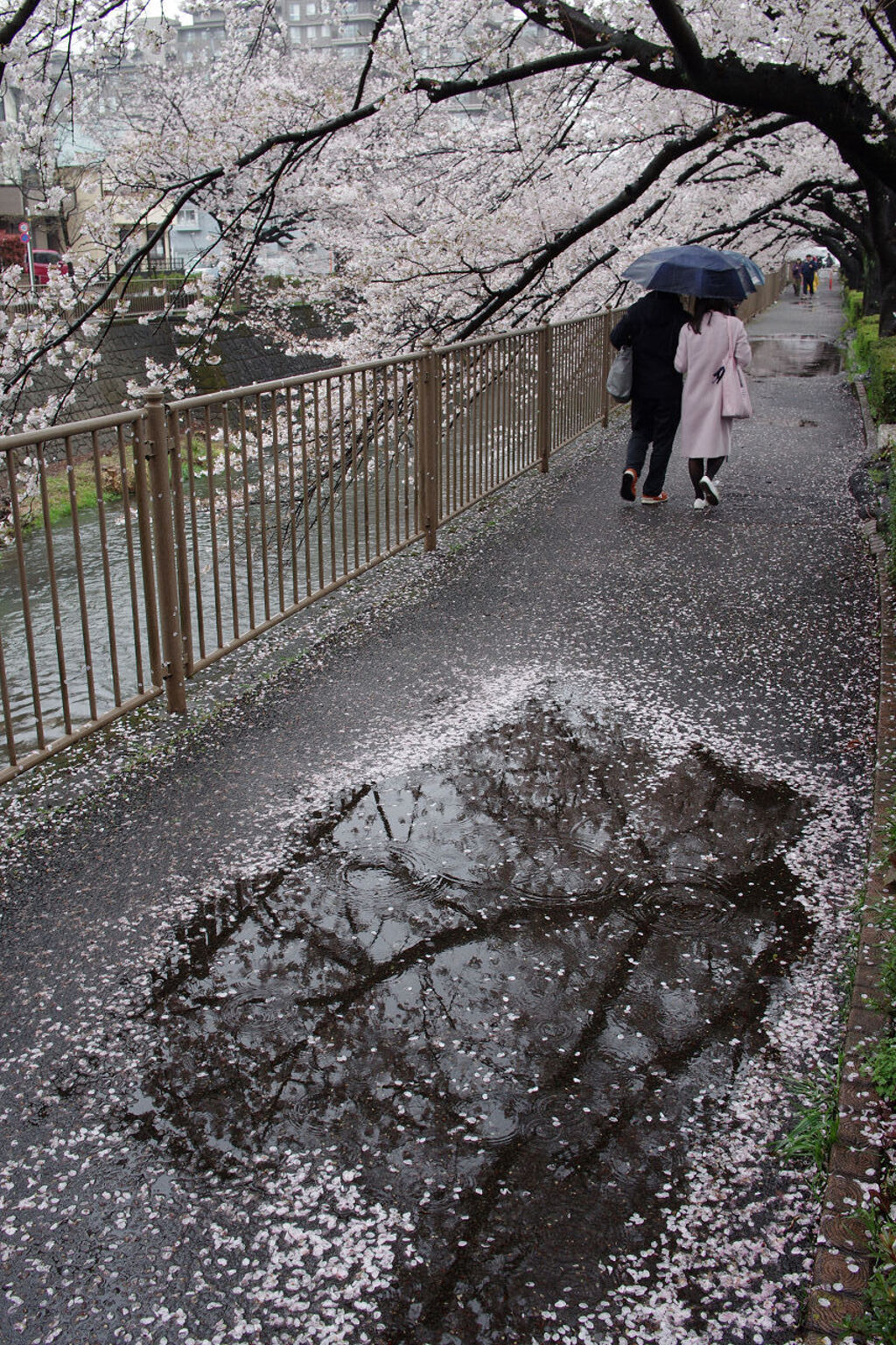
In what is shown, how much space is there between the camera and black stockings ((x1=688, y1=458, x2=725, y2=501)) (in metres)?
9.77

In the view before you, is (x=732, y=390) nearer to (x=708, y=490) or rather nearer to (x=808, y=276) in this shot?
(x=708, y=490)

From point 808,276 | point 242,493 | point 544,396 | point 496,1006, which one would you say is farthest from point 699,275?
point 808,276

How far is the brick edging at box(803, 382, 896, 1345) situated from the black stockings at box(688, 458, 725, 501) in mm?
6363

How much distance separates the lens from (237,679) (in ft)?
18.8

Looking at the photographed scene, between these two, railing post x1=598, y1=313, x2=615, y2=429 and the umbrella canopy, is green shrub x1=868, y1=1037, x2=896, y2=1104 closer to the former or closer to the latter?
the umbrella canopy

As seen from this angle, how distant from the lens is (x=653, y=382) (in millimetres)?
9836

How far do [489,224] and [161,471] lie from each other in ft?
28.9

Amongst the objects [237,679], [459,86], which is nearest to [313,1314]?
[237,679]

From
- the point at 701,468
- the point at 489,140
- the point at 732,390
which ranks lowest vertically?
the point at 701,468

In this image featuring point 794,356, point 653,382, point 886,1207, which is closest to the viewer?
point 886,1207

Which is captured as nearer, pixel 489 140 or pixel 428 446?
pixel 428 446

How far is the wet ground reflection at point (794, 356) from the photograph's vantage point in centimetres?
2266

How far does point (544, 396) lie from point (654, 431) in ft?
5.32

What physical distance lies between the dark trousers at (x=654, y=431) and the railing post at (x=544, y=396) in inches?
53.8
